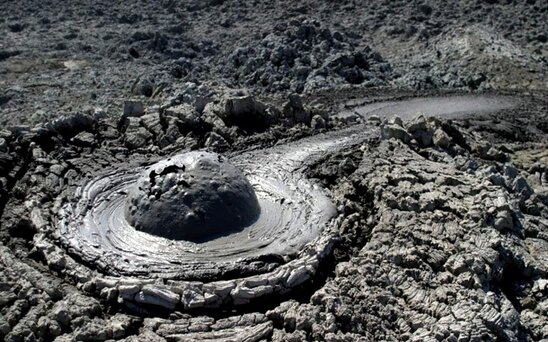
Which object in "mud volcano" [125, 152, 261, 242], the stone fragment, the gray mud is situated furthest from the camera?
the gray mud

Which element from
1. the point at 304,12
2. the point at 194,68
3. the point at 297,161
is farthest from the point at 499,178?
the point at 304,12

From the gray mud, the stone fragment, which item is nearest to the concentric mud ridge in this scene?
the stone fragment

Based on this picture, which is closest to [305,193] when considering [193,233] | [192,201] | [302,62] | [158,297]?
[192,201]

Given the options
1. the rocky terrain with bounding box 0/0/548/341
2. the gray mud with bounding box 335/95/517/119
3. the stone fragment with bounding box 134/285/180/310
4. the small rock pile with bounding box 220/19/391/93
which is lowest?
the gray mud with bounding box 335/95/517/119

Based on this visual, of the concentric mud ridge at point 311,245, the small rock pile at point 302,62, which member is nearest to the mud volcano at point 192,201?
the concentric mud ridge at point 311,245

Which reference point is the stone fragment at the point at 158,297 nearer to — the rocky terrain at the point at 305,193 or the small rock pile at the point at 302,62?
the rocky terrain at the point at 305,193

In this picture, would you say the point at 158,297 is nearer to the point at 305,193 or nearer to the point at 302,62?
the point at 305,193

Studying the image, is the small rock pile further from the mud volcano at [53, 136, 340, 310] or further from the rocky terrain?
the mud volcano at [53, 136, 340, 310]
